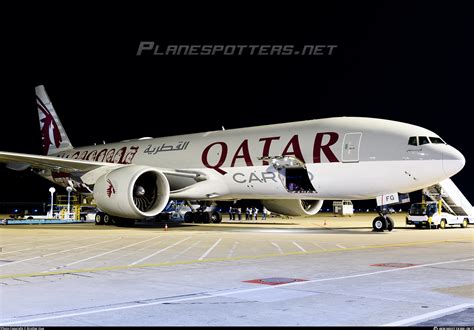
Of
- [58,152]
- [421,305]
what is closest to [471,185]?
[58,152]

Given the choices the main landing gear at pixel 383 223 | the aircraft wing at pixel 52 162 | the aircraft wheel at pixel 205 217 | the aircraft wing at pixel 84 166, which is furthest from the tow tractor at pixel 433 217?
the aircraft wing at pixel 52 162

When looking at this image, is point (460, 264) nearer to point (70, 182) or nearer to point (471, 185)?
point (70, 182)

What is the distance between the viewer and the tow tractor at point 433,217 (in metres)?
26.0

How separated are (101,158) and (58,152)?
563 cm

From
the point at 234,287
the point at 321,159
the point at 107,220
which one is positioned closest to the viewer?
the point at 234,287

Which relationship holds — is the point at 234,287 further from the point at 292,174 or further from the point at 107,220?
the point at 107,220

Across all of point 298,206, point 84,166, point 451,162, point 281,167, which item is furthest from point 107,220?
point 451,162

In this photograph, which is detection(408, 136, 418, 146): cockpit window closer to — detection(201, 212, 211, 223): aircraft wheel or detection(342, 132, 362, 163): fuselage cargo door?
detection(342, 132, 362, 163): fuselage cargo door

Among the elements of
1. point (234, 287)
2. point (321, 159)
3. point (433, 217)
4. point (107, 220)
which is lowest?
point (234, 287)

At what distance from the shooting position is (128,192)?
21.5 m

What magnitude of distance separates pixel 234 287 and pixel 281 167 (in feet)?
47.3

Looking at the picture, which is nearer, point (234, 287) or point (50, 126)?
point (234, 287)

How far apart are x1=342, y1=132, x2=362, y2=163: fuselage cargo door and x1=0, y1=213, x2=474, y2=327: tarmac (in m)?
6.88

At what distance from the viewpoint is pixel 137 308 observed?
6.26 m
